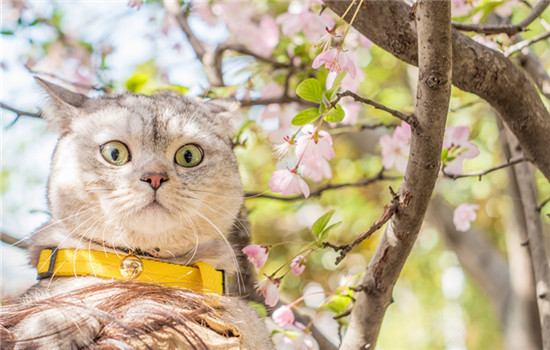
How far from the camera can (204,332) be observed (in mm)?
1030

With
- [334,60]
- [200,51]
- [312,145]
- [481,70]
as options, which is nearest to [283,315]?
[312,145]

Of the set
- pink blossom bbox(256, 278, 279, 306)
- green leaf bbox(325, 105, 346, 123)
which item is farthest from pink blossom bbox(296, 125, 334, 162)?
pink blossom bbox(256, 278, 279, 306)

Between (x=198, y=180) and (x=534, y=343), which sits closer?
(x=198, y=180)

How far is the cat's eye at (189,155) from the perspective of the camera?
4.46 feet

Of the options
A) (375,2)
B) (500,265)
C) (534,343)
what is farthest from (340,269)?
(375,2)

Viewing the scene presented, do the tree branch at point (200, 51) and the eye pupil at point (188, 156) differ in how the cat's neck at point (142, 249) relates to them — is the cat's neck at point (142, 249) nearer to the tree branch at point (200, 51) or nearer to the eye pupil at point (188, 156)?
the eye pupil at point (188, 156)

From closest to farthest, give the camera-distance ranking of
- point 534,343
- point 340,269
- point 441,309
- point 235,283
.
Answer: point 235,283
point 534,343
point 340,269
point 441,309

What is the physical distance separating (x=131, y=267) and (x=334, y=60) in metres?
0.69

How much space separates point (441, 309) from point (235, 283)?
4.79 m

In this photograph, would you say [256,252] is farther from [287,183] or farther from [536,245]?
[536,245]

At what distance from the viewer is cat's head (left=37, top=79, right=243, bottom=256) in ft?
3.98

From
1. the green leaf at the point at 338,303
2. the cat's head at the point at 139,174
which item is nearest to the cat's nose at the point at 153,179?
the cat's head at the point at 139,174

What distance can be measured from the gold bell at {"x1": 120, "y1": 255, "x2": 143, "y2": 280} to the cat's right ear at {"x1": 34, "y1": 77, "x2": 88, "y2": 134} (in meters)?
0.49

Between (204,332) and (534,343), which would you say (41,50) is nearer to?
(204,332)
